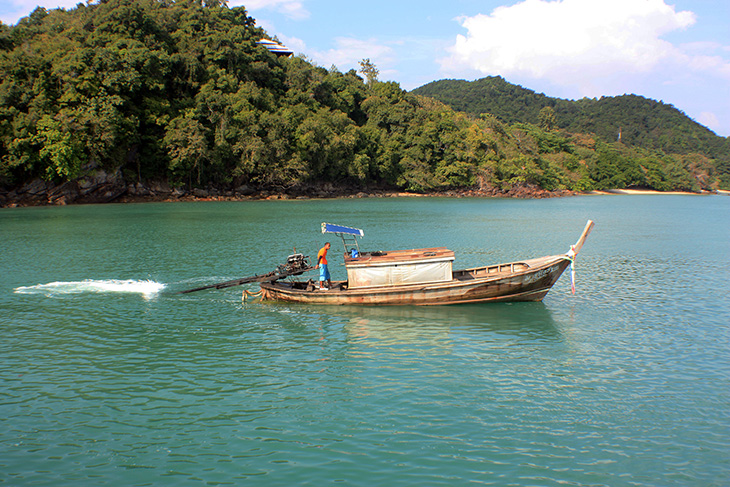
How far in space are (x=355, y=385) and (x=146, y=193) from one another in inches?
2612

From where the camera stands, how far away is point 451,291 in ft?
59.8

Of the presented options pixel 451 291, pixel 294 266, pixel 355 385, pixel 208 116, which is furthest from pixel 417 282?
pixel 208 116

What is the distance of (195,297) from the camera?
20000 mm

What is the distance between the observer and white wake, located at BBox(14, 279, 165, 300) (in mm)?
20500

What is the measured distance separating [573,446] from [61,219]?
48026 mm

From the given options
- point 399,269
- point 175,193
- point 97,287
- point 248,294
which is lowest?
point 248,294

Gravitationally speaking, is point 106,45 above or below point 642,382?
above

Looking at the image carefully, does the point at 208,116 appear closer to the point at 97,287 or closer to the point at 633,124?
the point at 97,287

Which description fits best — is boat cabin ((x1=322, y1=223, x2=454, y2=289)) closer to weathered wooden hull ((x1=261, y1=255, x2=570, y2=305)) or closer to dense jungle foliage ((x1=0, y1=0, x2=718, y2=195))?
weathered wooden hull ((x1=261, y1=255, x2=570, y2=305))

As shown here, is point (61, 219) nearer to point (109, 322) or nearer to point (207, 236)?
point (207, 236)

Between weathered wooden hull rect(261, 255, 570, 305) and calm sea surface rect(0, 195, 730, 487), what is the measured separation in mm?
464

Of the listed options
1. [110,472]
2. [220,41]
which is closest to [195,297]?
[110,472]

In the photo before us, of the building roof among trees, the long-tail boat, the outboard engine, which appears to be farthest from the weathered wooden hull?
the building roof among trees

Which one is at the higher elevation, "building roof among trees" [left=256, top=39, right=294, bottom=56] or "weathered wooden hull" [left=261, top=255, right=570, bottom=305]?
"building roof among trees" [left=256, top=39, right=294, bottom=56]
